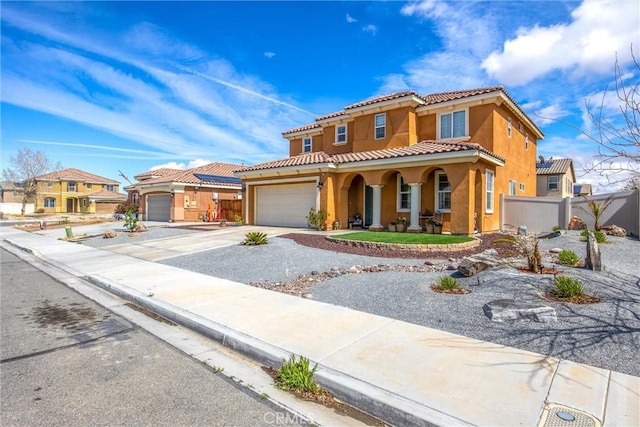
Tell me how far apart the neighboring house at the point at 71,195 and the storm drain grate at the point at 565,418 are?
6750 centimetres

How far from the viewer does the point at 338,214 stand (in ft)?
61.8

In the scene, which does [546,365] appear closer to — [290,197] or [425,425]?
[425,425]

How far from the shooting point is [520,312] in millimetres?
5227

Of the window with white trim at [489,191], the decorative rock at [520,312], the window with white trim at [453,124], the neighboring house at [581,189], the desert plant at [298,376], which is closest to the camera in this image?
the desert plant at [298,376]

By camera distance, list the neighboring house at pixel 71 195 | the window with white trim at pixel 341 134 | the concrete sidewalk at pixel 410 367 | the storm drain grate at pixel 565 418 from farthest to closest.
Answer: the neighboring house at pixel 71 195 < the window with white trim at pixel 341 134 < the concrete sidewalk at pixel 410 367 < the storm drain grate at pixel 565 418

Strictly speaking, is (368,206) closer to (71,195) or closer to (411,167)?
(411,167)

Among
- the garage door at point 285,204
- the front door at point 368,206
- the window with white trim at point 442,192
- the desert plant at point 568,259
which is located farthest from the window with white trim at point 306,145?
the desert plant at point 568,259

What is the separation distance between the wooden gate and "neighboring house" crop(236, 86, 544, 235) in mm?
7490

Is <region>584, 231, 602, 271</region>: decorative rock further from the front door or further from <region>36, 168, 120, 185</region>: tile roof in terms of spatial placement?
<region>36, 168, 120, 185</region>: tile roof

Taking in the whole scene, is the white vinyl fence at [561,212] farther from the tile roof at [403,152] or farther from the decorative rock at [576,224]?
the tile roof at [403,152]

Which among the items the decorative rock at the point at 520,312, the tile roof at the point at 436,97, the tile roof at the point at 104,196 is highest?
the tile roof at the point at 436,97

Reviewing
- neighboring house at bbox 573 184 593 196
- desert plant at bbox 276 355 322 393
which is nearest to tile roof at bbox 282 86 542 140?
desert plant at bbox 276 355 322 393

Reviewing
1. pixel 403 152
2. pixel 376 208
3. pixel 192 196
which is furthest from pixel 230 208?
pixel 403 152

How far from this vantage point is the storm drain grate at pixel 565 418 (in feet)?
9.71
